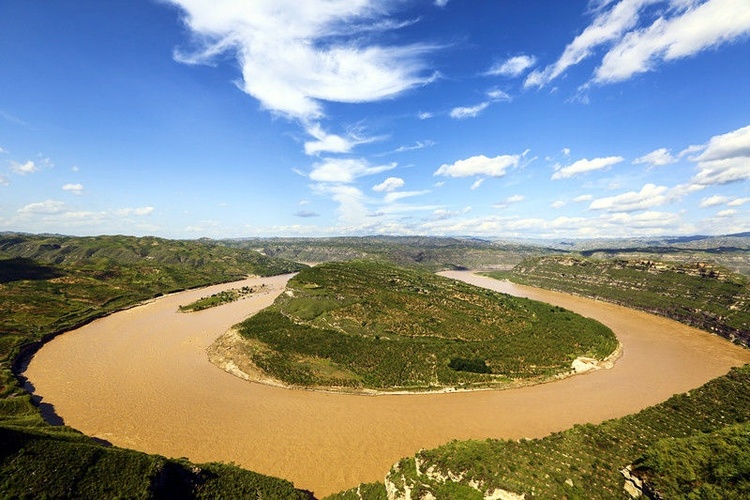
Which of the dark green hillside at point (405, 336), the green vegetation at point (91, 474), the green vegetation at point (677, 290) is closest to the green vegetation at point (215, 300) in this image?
the dark green hillside at point (405, 336)

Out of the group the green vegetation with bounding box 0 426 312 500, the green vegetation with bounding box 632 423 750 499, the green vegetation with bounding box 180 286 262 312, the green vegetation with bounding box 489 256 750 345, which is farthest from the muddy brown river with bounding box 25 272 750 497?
the green vegetation with bounding box 180 286 262 312

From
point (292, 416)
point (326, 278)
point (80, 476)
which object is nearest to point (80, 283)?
point (326, 278)

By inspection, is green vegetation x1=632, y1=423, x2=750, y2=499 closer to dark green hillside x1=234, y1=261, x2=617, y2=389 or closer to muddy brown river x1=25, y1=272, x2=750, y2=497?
muddy brown river x1=25, y1=272, x2=750, y2=497

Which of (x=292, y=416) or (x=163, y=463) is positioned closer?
(x=163, y=463)

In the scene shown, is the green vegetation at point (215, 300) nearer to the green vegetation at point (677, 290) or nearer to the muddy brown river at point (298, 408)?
the muddy brown river at point (298, 408)

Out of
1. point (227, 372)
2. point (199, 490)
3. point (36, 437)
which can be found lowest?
point (227, 372)

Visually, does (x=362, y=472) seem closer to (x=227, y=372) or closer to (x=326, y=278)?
(x=227, y=372)
